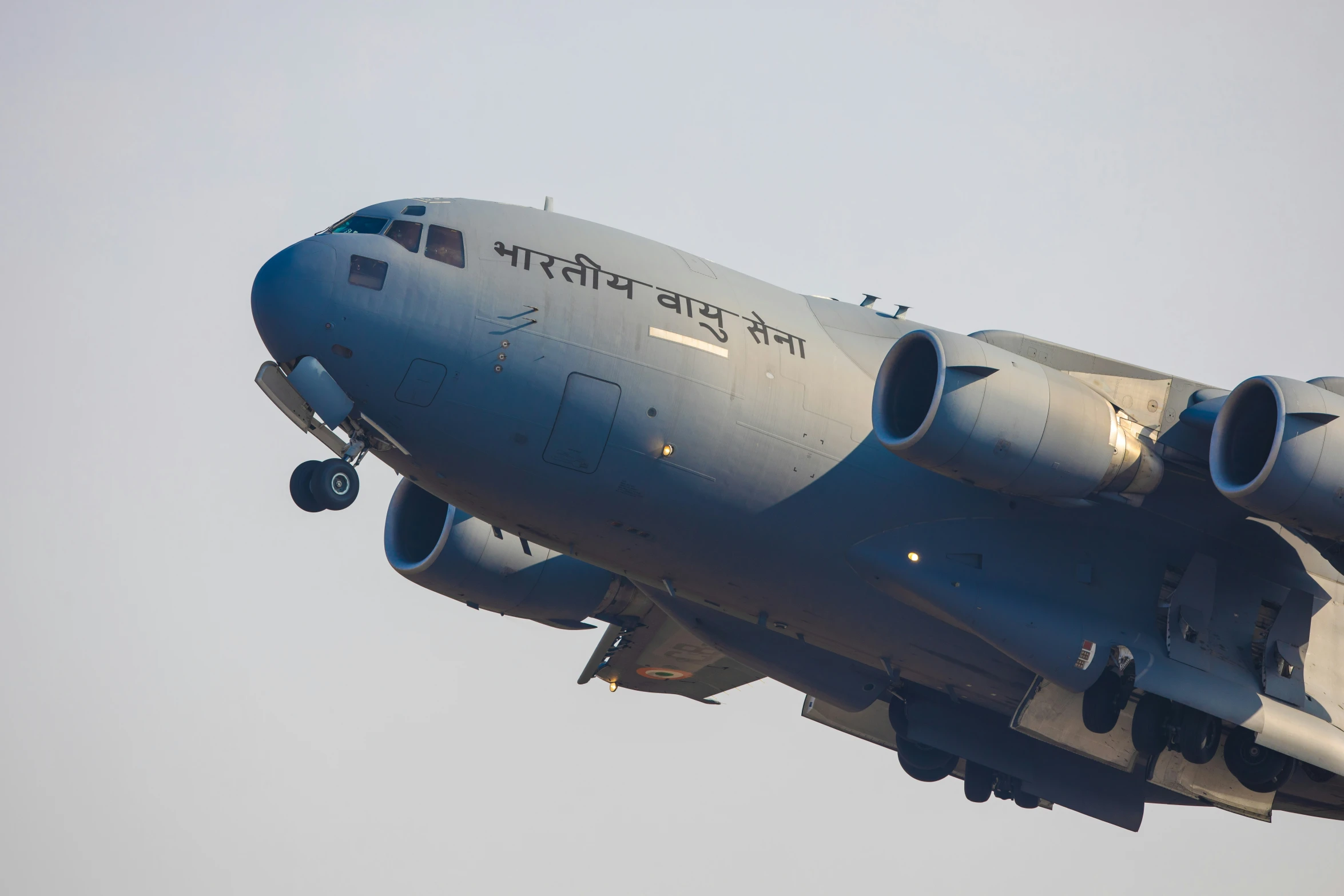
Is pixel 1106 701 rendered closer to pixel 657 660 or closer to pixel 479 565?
pixel 657 660

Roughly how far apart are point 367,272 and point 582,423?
205cm

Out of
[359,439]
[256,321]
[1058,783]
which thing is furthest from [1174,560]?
[256,321]

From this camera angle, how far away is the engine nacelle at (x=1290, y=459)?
12.3 meters

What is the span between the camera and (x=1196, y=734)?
45.1ft

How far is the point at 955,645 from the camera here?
47.2 ft

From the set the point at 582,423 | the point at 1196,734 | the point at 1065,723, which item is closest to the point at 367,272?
the point at 582,423

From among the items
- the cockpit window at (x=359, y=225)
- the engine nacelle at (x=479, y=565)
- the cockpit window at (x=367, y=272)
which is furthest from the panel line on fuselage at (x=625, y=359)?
the engine nacelle at (x=479, y=565)

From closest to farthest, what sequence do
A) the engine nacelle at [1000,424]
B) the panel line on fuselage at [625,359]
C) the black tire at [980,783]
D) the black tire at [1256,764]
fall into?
1. the engine nacelle at [1000,424]
2. the panel line on fuselage at [625,359]
3. the black tire at [1256,764]
4. the black tire at [980,783]

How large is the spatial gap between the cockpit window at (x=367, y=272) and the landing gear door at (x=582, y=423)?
5.44 ft

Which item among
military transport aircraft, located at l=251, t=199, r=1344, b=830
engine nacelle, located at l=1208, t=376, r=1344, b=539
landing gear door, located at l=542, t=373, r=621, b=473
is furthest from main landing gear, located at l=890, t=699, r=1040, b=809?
landing gear door, located at l=542, t=373, r=621, b=473

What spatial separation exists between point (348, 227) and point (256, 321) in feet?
3.84

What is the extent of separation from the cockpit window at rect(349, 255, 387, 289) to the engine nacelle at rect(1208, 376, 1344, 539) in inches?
263

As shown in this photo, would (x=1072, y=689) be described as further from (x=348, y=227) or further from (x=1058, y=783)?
(x=348, y=227)

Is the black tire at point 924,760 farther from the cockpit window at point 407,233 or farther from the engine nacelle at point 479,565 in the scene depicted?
the cockpit window at point 407,233
